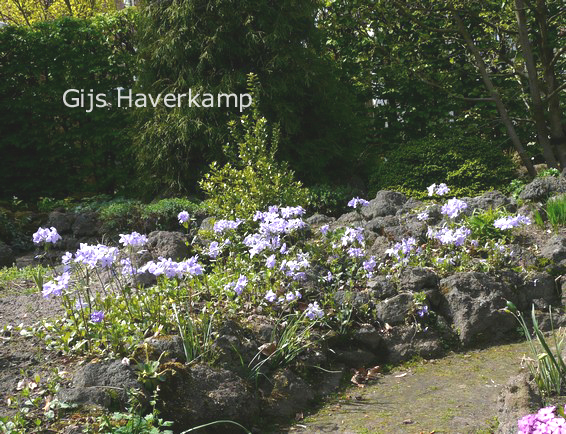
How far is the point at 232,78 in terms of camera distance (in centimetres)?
921

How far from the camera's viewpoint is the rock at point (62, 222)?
848 cm

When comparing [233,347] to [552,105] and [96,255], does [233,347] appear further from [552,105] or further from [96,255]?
[552,105]

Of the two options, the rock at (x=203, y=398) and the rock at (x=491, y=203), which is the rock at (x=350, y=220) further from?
the rock at (x=203, y=398)

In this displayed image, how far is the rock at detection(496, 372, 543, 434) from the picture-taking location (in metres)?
2.70

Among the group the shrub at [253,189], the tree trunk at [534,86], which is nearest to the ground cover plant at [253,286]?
the shrub at [253,189]

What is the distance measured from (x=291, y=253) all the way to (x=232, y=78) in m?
4.54

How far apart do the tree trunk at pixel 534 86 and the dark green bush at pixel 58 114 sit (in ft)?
19.2

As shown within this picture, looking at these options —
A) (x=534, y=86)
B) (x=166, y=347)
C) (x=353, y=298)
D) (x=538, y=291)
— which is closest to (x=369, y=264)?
(x=353, y=298)

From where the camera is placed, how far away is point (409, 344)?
14.6 ft

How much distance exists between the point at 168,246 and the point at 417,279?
212 centimetres

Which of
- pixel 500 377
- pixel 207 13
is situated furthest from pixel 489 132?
pixel 500 377

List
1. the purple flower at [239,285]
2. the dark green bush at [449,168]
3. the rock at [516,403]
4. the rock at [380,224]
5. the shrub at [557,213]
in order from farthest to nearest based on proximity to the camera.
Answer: the dark green bush at [449,168] → the rock at [380,224] → the shrub at [557,213] → the purple flower at [239,285] → the rock at [516,403]

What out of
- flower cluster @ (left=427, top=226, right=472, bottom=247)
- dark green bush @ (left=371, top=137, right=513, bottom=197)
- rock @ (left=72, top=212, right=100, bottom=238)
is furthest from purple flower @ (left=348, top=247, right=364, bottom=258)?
rock @ (left=72, top=212, right=100, bottom=238)

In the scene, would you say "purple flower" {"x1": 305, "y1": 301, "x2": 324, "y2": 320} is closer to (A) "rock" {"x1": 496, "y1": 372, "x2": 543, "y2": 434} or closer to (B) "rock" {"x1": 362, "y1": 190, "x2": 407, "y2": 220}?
(A) "rock" {"x1": 496, "y1": 372, "x2": 543, "y2": 434}
